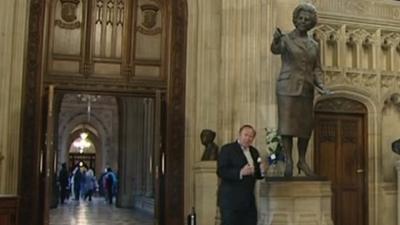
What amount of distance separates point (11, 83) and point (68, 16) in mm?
1565

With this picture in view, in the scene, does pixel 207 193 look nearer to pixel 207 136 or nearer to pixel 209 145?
pixel 209 145

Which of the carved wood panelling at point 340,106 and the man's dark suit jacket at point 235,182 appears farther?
the carved wood panelling at point 340,106

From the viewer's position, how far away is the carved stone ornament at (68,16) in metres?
9.41

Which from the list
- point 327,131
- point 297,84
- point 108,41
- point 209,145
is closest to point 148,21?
point 108,41

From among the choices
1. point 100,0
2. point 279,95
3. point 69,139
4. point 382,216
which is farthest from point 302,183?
point 69,139

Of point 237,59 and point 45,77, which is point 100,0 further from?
point 237,59

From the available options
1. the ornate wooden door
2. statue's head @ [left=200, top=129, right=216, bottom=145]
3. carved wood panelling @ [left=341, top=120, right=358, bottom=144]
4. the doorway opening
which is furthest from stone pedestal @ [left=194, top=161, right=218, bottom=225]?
carved wood panelling @ [left=341, top=120, right=358, bottom=144]

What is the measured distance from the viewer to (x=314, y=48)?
6676mm

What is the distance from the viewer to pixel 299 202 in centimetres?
646

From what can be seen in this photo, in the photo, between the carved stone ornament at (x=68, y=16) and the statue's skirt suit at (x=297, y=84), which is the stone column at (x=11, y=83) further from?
the statue's skirt suit at (x=297, y=84)

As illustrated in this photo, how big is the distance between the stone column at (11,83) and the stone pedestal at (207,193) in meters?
2.72

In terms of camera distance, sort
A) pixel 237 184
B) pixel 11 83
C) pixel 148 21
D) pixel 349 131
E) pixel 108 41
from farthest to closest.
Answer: pixel 349 131 < pixel 148 21 < pixel 108 41 < pixel 11 83 < pixel 237 184

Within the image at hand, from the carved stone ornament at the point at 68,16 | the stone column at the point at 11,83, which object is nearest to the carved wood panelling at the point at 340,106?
the carved stone ornament at the point at 68,16

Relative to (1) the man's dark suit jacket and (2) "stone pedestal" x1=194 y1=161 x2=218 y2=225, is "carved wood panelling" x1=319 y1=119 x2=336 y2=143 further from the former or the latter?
(1) the man's dark suit jacket
